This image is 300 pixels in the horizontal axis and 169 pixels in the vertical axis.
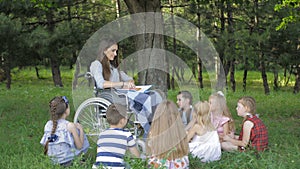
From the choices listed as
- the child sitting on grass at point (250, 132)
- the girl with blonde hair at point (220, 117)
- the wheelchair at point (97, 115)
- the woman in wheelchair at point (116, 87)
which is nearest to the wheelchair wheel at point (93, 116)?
the wheelchair at point (97, 115)

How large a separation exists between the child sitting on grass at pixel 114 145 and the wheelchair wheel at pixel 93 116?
0.85m

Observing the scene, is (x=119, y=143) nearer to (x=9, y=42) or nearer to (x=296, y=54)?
(x=9, y=42)

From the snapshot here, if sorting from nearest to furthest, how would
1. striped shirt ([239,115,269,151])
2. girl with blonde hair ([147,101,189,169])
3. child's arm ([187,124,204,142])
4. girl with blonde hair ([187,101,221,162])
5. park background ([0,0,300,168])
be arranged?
girl with blonde hair ([147,101,189,169]), girl with blonde hair ([187,101,221,162]), child's arm ([187,124,204,142]), striped shirt ([239,115,269,151]), park background ([0,0,300,168])

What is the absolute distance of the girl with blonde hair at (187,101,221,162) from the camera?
4.37m

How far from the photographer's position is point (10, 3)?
13219 mm

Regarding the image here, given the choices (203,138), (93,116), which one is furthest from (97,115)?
(203,138)

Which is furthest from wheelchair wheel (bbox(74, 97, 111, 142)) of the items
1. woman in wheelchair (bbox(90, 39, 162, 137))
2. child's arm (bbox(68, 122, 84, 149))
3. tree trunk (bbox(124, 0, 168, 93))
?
tree trunk (bbox(124, 0, 168, 93))

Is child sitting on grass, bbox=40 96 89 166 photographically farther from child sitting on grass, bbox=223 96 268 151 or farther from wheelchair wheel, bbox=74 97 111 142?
child sitting on grass, bbox=223 96 268 151

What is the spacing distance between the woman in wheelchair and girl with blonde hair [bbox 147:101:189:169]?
2.39ft

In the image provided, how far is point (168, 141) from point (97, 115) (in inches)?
53.4

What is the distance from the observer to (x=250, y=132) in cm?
464

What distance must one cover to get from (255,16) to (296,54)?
2529mm

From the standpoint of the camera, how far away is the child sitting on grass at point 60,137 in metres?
4.20

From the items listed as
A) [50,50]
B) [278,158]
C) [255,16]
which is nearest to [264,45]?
[255,16]
